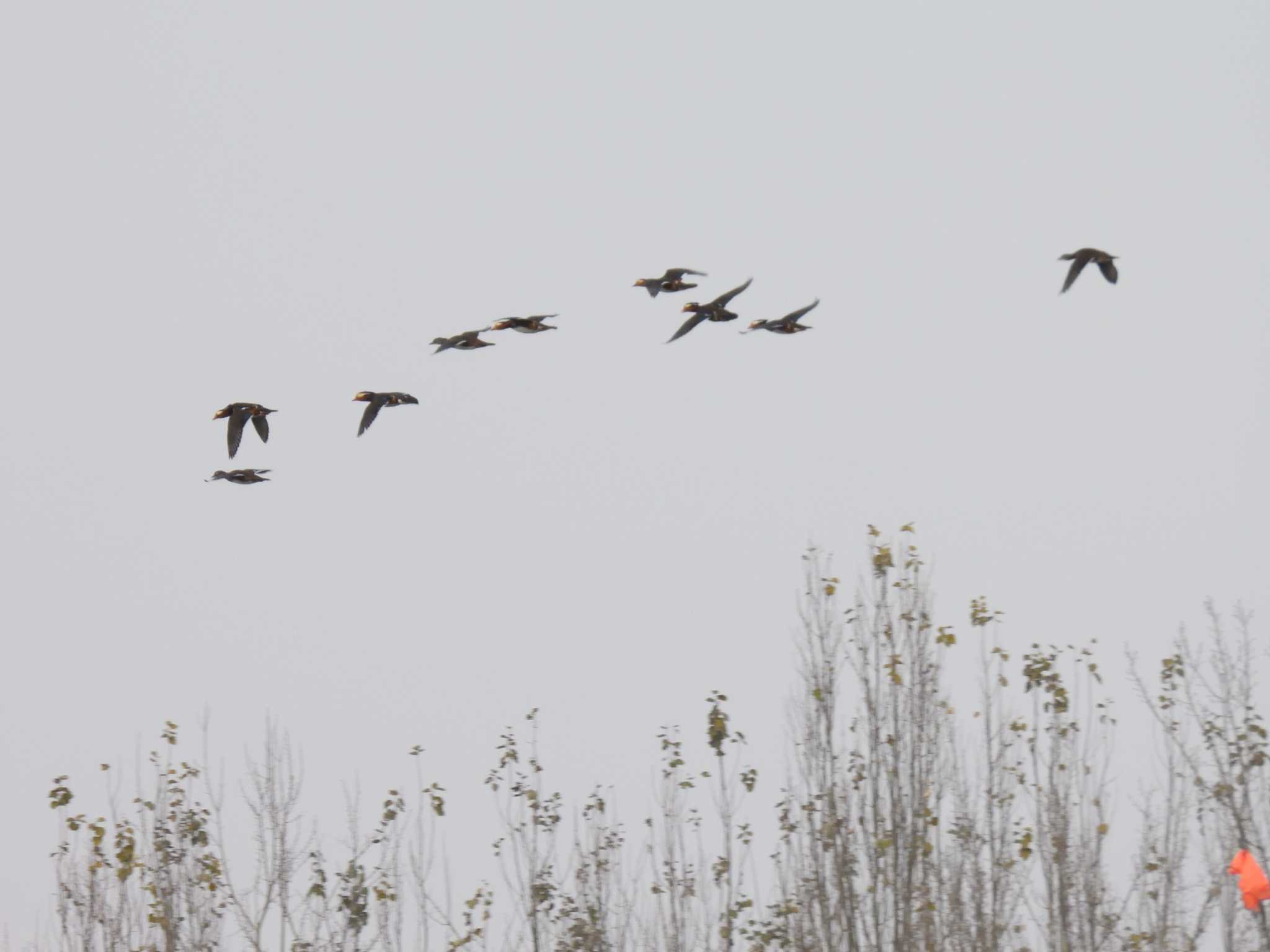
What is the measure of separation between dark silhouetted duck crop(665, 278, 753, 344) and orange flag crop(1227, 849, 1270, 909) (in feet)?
37.0

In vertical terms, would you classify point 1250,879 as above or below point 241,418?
below

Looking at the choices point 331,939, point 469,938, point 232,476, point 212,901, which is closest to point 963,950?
point 469,938

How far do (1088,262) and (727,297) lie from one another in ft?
8.87

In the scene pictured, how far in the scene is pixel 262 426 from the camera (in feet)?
37.5

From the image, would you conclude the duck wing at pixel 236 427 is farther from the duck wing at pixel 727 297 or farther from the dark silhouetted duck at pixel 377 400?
the duck wing at pixel 727 297

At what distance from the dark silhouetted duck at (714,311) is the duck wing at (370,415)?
249 centimetres

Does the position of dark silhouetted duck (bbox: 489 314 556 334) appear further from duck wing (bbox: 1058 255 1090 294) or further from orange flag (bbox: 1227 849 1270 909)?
orange flag (bbox: 1227 849 1270 909)

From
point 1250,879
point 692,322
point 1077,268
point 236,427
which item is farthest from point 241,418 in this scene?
point 1250,879

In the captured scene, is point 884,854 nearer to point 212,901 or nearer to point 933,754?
point 933,754

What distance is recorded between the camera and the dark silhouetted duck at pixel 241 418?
11.3m

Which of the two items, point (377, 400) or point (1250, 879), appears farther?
point (1250, 879)

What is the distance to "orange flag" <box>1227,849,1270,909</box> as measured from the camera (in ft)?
58.2

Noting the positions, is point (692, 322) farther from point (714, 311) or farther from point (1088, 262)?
point (1088, 262)

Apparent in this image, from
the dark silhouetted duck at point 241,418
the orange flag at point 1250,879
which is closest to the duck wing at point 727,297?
the dark silhouetted duck at point 241,418
